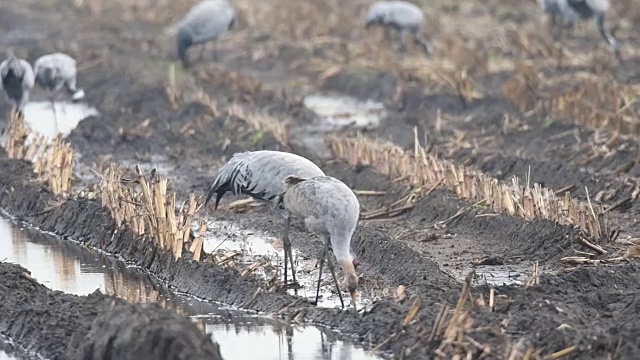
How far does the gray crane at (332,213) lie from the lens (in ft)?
27.6

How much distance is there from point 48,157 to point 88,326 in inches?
219

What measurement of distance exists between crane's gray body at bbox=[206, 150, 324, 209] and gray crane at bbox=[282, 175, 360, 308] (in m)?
0.37

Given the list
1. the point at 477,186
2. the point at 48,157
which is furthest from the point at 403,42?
the point at 477,186

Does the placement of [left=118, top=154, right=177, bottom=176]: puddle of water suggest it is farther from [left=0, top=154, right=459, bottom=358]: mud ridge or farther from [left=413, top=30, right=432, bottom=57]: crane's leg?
[left=413, top=30, right=432, bottom=57]: crane's leg

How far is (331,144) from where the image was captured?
1417cm

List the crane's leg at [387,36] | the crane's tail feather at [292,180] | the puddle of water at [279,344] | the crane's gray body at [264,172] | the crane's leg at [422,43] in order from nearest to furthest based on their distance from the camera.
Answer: the puddle of water at [279,344]
the crane's tail feather at [292,180]
the crane's gray body at [264,172]
the crane's leg at [422,43]
the crane's leg at [387,36]

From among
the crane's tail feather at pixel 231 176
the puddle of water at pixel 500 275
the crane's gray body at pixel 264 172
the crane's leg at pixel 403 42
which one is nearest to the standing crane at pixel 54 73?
the crane's leg at pixel 403 42

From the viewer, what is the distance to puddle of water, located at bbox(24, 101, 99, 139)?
1756 cm

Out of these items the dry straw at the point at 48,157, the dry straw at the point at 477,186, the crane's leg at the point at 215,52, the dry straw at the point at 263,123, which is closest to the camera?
the dry straw at the point at 477,186

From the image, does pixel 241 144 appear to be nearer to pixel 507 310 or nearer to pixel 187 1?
pixel 507 310

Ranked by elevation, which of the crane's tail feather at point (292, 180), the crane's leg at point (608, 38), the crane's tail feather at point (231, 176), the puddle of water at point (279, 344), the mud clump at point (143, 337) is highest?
the crane's leg at point (608, 38)

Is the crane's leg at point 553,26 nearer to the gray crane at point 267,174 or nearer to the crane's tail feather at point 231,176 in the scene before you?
the crane's tail feather at point 231,176

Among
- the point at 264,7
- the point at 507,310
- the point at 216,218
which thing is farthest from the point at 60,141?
the point at 264,7

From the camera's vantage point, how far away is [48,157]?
43.1 ft
